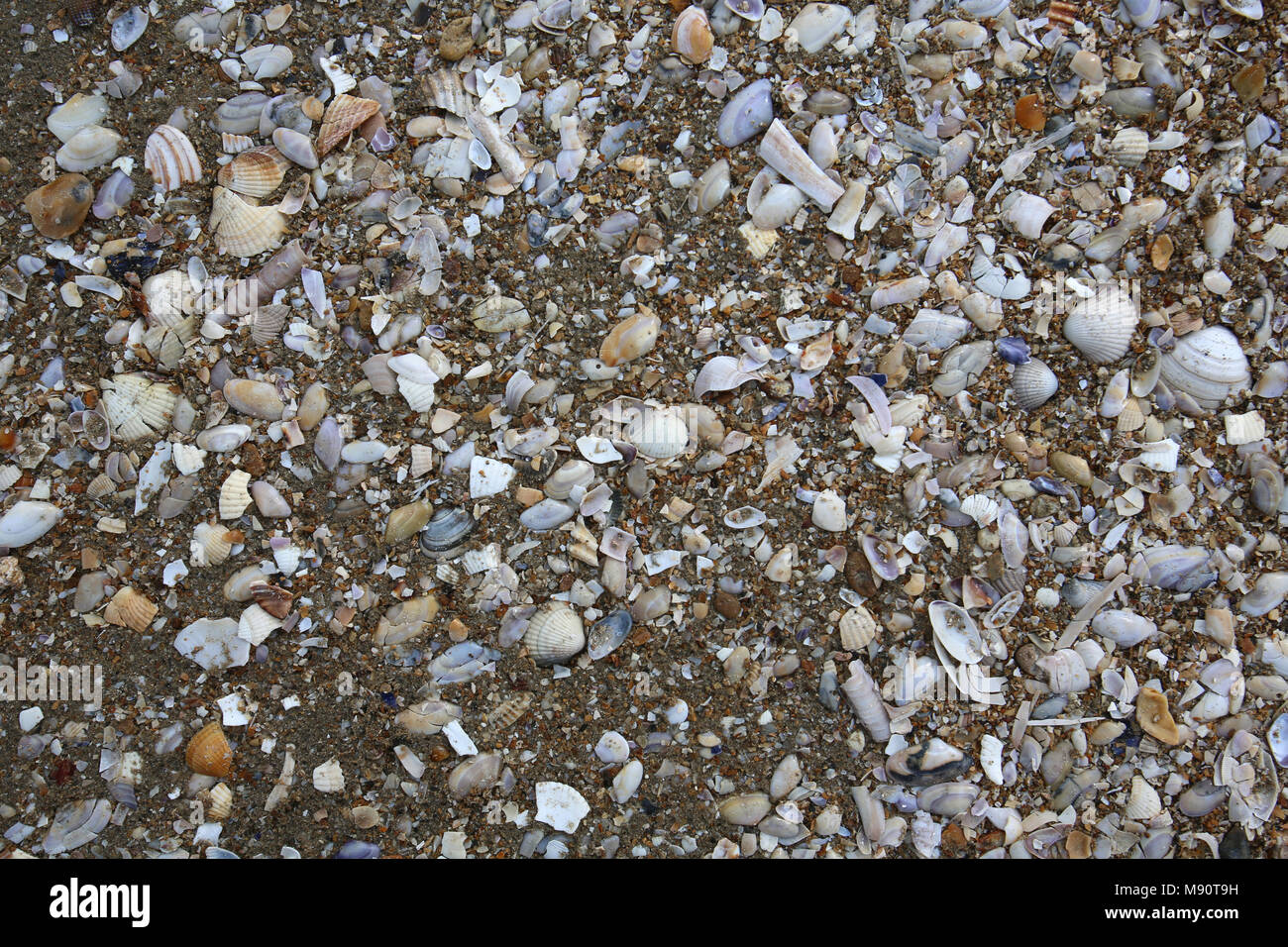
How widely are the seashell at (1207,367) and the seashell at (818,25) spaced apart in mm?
836

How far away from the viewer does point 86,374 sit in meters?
1.49

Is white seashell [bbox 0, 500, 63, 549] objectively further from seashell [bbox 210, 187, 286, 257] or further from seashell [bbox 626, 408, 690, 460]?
seashell [bbox 626, 408, 690, 460]

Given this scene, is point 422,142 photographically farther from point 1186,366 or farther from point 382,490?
point 1186,366

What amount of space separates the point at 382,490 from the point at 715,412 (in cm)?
60

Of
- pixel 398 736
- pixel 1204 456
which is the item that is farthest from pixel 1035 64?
pixel 398 736

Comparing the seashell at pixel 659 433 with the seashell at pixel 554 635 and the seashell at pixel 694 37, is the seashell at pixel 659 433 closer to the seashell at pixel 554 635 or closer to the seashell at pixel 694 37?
the seashell at pixel 554 635

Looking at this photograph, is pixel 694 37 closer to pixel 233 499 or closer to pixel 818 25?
pixel 818 25

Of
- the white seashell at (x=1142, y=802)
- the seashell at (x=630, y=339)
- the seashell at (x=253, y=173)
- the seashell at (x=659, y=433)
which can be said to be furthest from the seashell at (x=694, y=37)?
the white seashell at (x=1142, y=802)

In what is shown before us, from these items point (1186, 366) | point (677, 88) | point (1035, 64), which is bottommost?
point (1186, 366)

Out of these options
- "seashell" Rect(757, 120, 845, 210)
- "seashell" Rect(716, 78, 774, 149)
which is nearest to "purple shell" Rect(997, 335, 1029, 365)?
"seashell" Rect(757, 120, 845, 210)

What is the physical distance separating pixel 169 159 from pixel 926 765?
1.72 metres

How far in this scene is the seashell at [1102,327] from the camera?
4.87 ft

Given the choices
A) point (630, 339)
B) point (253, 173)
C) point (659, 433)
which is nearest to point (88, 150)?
point (253, 173)
